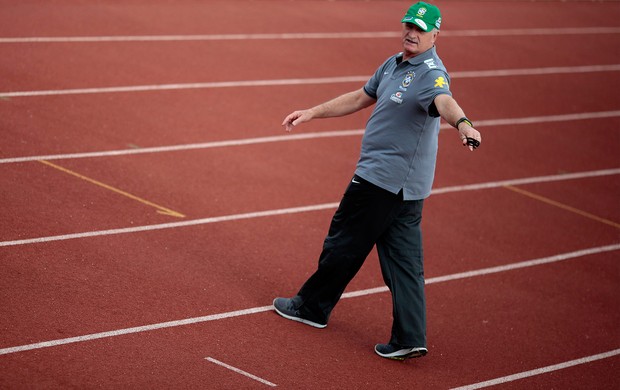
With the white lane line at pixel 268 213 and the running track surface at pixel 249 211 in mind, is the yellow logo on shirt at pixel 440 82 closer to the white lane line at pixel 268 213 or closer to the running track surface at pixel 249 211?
the running track surface at pixel 249 211

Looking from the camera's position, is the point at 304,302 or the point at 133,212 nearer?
the point at 304,302

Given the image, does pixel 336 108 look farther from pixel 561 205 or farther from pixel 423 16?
pixel 561 205

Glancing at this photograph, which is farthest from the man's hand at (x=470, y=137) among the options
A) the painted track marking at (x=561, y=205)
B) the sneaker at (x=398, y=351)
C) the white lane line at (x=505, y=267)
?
the painted track marking at (x=561, y=205)

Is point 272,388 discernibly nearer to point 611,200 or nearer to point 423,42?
point 423,42

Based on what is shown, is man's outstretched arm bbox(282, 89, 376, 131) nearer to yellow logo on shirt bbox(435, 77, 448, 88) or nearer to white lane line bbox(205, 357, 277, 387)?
yellow logo on shirt bbox(435, 77, 448, 88)

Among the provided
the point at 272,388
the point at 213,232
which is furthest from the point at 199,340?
the point at 213,232

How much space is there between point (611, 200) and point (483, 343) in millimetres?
4588

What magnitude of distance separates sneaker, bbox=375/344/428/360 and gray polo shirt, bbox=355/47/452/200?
101 cm

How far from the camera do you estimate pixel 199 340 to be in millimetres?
5828

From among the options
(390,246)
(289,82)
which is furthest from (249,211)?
(289,82)

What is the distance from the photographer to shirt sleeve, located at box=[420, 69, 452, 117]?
554 centimetres

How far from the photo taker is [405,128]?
5.74 metres

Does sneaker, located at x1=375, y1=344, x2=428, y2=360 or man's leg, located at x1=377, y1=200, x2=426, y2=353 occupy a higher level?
man's leg, located at x1=377, y1=200, x2=426, y2=353

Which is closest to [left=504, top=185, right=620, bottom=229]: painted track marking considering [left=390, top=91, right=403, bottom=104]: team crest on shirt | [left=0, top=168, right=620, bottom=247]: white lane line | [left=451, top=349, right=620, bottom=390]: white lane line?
[left=0, top=168, right=620, bottom=247]: white lane line
